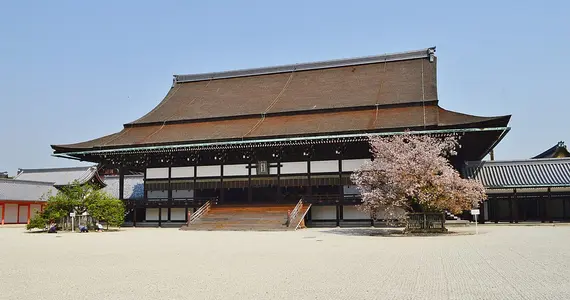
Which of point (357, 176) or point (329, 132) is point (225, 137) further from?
point (357, 176)

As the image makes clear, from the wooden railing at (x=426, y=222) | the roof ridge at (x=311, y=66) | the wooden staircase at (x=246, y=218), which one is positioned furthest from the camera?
the roof ridge at (x=311, y=66)

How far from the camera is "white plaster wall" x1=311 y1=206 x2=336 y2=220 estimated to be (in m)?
26.5

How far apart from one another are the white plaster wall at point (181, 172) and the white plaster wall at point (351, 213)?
8754 mm

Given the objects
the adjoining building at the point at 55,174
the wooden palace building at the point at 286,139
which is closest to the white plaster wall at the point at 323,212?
the wooden palace building at the point at 286,139

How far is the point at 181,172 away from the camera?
28.7 metres

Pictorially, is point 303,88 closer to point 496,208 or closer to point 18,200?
point 496,208

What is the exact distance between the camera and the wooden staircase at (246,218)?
23750 mm

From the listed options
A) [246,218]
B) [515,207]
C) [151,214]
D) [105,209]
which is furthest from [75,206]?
[515,207]

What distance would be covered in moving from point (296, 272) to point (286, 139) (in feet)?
53.8

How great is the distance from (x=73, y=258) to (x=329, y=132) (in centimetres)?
1524

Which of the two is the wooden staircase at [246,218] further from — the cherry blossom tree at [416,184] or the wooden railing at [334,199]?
the cherry blossom tree at [416,184]

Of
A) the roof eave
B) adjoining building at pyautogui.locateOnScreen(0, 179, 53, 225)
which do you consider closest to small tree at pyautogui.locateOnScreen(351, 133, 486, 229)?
the roof eave

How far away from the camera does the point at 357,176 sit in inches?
842

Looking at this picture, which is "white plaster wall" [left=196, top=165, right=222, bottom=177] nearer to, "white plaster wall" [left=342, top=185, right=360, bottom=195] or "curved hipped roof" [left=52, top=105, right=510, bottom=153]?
"curved hipped roof" [left=52, top=105, right=510, bottom=153]
